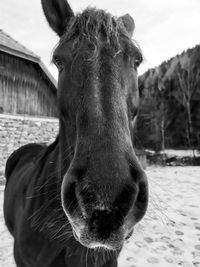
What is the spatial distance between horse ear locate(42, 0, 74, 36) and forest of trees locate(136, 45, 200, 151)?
18.2 m

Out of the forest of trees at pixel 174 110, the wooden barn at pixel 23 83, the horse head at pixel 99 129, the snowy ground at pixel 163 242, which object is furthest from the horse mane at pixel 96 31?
the forest of trees at pixel 174 110

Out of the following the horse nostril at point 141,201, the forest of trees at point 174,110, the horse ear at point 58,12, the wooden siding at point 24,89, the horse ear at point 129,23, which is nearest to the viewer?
the horse nostril at point 141,201

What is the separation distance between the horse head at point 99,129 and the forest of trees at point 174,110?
60.6 feet

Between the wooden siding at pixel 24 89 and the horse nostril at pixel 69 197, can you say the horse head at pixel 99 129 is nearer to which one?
the horse nostril at pixel 69 197

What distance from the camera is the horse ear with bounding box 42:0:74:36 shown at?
5.35 ft

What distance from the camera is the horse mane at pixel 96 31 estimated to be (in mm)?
1295

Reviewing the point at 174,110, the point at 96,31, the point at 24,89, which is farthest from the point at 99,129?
the point at 174,110

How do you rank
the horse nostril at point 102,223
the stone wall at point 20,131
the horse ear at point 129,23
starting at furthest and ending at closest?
the stone wall at point 20,131 < the horse ear at point 129,23 < the horse nostril at point 102,223

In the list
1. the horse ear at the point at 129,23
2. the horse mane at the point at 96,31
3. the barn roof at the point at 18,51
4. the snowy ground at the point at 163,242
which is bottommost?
the snowy ground at the point at 163,242

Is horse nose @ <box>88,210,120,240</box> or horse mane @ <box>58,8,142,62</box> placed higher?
horse mane @ <box>58,8,142,62</box>

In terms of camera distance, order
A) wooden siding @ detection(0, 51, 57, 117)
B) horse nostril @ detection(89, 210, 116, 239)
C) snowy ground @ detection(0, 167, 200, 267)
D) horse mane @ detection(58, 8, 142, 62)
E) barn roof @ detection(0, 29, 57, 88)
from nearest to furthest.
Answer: horse nostril @ detection(89, 210, 116, 239)
horse mane @ detection(58, 8, 142, 62)
snowy ground @ detection(0, 167, 200, 267)
barn roof @ detection(0, 29, 57, 88)
wooden siding @ detection(0, 51, 57, 117)

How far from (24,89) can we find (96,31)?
28.3 ft

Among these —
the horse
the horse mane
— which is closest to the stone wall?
the horse

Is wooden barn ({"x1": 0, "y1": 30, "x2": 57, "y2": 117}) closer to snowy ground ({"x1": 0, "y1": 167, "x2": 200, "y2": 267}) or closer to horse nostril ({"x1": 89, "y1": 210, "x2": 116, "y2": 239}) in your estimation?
snowy ground ({"x1": 0, "y1": 167, "x2": 200, "y2": 267})
